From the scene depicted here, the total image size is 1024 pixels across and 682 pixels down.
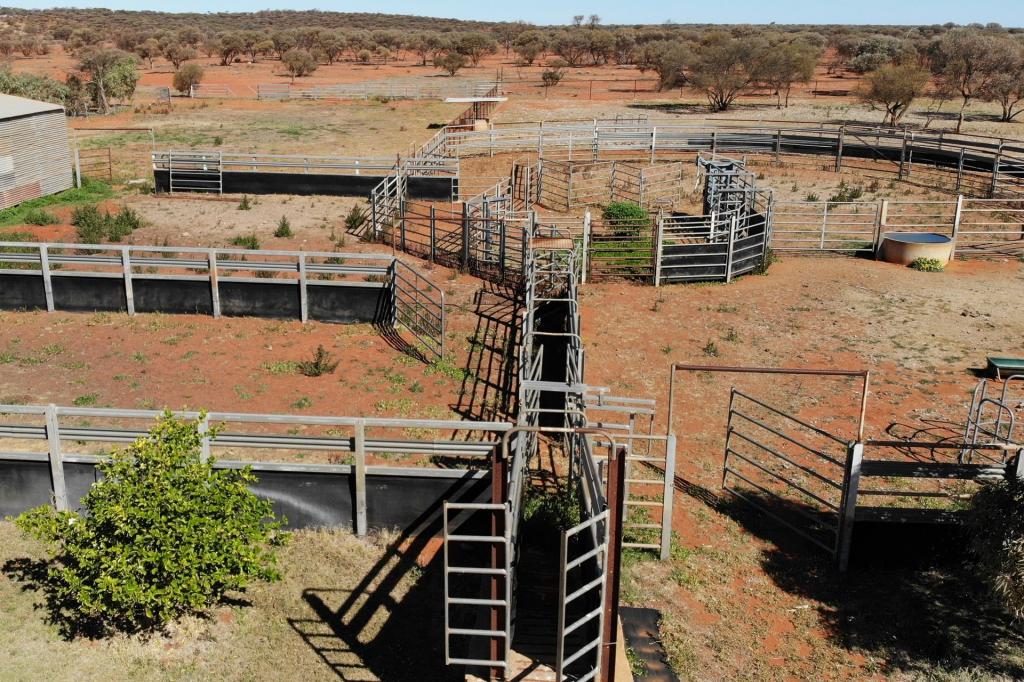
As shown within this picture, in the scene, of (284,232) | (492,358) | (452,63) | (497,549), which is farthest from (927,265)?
(452,63)

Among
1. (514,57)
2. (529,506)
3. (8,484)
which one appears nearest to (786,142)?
(529,506)

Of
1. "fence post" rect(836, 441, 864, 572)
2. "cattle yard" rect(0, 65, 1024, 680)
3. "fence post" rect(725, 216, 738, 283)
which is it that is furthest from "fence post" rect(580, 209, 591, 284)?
"fence post" rect(836, 441, 864, 572)

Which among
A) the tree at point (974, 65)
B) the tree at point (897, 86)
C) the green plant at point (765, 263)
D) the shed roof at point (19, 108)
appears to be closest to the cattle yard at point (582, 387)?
the green plant at point (765, 263)

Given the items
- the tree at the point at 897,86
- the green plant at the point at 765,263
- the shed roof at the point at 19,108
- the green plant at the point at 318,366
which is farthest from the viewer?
the tree at the point at 897,86

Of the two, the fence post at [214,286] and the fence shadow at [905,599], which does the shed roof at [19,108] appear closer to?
the fence post at [214,286]

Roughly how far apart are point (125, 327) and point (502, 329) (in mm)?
6605

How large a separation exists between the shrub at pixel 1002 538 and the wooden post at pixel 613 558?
344cm

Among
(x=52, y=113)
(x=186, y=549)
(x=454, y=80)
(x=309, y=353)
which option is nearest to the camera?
(x=186, y=549)

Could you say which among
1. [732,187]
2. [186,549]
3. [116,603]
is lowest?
[116,603]

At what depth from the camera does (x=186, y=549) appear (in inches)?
321

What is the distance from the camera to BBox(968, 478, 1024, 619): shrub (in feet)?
26.3

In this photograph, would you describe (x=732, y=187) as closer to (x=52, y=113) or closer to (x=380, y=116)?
(x=52, y=113)

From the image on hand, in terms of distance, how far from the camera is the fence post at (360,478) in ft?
31.6

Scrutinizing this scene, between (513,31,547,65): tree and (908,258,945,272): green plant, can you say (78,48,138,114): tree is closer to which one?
(513,31,547,65): tree
